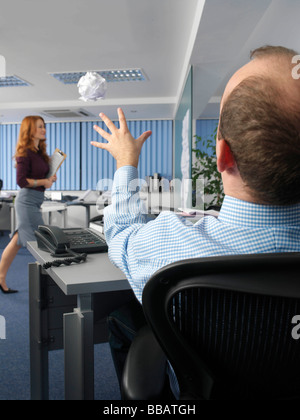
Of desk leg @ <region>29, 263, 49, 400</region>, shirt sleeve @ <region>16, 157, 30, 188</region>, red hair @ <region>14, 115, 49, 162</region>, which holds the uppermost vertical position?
red hair @ <region>14, 115, 49, 162</region>

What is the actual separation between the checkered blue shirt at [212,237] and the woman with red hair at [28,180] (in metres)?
2.39

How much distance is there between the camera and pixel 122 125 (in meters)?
0.90

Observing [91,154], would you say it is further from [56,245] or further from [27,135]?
[56,245]

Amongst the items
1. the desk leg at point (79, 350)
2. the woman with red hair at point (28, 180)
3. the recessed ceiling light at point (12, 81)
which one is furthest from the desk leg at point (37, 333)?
the recessed ceiling light at point (12, 81)

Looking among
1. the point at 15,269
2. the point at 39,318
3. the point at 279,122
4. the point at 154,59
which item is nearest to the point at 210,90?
the point at 154,59

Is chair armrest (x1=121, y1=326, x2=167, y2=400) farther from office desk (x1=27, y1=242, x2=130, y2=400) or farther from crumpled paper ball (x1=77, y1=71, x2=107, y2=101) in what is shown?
crumpled paper ball (x1=77, y1=71, x2=107, y2=101)

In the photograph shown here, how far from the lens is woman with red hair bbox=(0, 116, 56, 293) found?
2.92m

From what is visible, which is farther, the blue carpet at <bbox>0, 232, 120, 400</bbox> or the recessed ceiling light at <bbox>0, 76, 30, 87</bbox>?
the recessed ceiling light at <bbox>0, 76, 30, 87</bbox>

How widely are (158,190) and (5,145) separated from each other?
12.8 feet

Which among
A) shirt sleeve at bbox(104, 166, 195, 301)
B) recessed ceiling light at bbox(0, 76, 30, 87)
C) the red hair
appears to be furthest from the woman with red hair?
recessed ceiling light at bbox(0, 76, 30, 87)

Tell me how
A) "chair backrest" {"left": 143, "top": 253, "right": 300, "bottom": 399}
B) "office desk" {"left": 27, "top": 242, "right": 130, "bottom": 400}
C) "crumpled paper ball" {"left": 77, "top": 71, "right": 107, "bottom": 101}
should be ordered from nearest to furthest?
"chair backrest" {"left": 143, "top": 253, "right": 300, "bottom": 399}, "office desk" {"left": 27, "top": 242, "right": 130, "bottom": 400}, "crumpled paper ball" {"left": 77, "top": 71, "right": 107, "bottom": 101}

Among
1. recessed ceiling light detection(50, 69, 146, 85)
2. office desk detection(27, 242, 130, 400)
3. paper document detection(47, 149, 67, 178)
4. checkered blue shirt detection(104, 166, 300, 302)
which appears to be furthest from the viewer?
recessed ceiling light detection(50, 69, 146, 85)

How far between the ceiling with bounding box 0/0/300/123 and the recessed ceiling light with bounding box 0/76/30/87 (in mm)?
132
